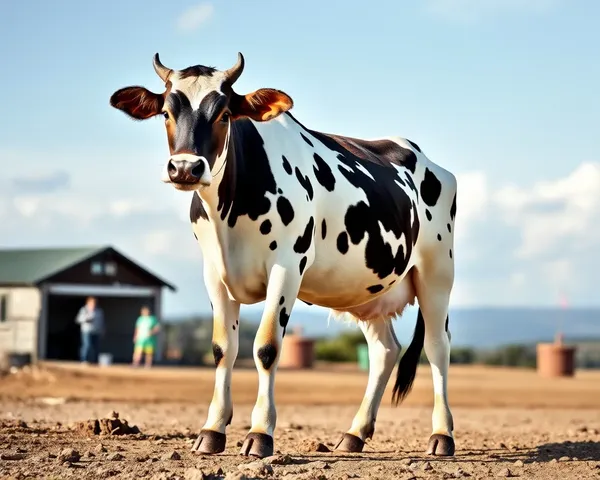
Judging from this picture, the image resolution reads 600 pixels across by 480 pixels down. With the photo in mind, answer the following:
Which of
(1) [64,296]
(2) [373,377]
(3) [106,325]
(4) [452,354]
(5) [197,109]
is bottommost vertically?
(2) [373,377]

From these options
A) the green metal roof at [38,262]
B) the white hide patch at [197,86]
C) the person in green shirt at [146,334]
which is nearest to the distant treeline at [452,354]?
the green metal roof at [38,262]

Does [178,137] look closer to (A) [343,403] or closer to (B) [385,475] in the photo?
(B) [385,475]

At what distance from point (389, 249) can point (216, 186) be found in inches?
78.6

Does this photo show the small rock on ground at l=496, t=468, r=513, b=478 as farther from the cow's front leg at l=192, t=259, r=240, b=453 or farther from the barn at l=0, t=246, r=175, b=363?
the barn at l=0, t=246, r=175, b=363

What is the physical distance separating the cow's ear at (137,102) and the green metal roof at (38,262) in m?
24.0

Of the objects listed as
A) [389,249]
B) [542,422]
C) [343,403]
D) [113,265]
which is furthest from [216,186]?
[113,265]

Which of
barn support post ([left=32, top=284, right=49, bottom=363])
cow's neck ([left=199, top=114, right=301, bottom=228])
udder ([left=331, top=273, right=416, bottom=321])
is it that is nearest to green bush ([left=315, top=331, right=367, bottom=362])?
barn support post ([left=32, top=284, right=49, bottom=363])

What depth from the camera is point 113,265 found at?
35844 millimetres

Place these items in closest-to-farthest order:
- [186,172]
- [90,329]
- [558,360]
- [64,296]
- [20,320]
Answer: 1. [186,172]
2. [90,329]
3. [20,320]
4. [558,360]
5. [64,296]

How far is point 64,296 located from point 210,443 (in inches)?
1210

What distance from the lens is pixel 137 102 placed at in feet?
30.7

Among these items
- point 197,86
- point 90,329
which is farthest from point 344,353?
point 197,86

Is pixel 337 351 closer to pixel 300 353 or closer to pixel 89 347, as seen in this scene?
pixel 300 353

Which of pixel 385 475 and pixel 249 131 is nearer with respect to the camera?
pixel 385 475
